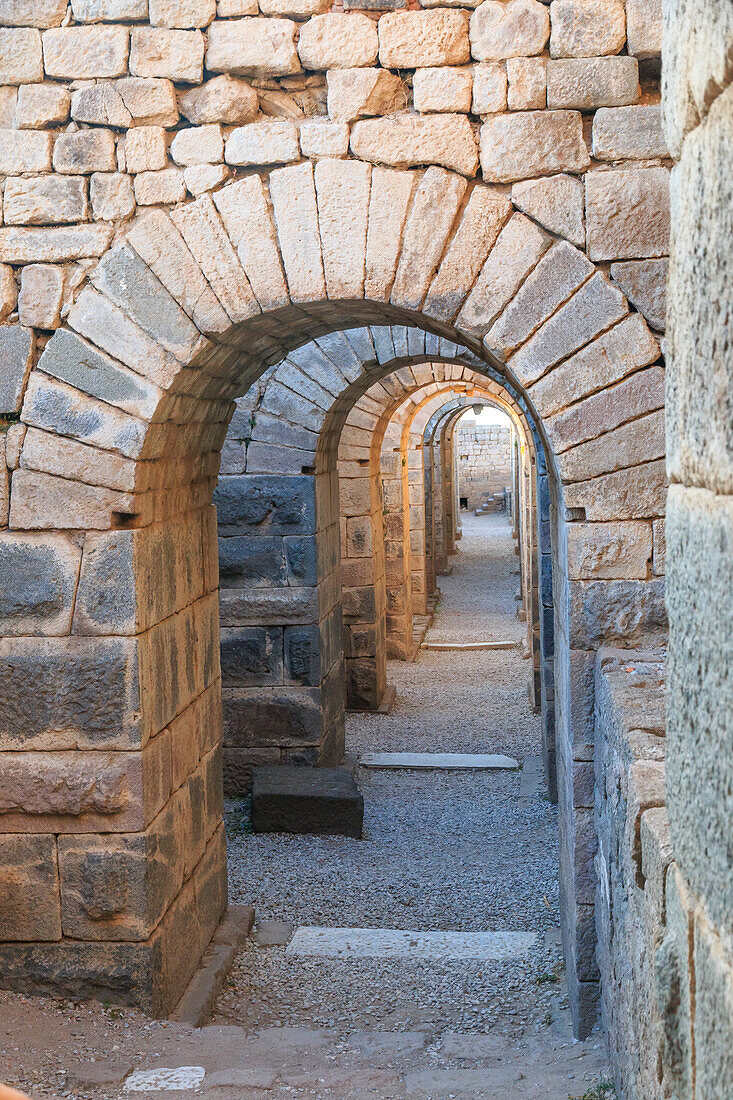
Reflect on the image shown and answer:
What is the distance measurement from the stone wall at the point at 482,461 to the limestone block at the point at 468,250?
99.6 ft

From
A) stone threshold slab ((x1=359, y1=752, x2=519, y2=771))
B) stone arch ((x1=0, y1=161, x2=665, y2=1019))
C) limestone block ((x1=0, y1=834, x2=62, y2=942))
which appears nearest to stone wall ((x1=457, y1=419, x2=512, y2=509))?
stone threshold slab ((x1=359, y1=752, x2=519, y2=771))

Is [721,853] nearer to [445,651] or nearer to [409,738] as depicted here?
[409,738]

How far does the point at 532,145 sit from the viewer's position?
11.8 ft

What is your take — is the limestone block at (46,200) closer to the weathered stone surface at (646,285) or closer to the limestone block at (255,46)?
the limestone block at (255,46)

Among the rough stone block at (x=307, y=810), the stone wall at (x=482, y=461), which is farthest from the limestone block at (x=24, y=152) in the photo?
the stone wall at (x=482, y=461)

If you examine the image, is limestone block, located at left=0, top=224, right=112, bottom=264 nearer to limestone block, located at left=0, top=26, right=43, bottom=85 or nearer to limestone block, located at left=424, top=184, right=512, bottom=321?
limestone block, located at left=0, top=26, right=43, bottom=85

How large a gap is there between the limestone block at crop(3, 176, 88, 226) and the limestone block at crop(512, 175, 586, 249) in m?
1.60

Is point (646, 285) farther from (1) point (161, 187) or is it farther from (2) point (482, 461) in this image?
(2) point (482, 461)

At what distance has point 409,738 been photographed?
9328 mm

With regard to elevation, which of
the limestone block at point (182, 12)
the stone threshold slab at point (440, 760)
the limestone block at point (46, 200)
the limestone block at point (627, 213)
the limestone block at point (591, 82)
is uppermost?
the limestone block at point (182, 12)

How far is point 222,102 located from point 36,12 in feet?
2.51

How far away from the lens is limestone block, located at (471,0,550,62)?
3566 mm

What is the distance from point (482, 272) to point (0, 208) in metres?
1.82

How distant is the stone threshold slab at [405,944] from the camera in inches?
196
